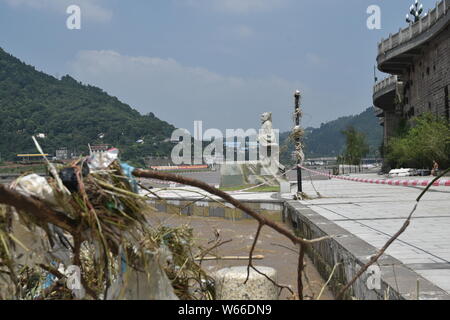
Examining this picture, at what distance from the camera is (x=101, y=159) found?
1411 mm

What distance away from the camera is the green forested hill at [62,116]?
71312 mm

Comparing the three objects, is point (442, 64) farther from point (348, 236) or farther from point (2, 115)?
point (2, 115)

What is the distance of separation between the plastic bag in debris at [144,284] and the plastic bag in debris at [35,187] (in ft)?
1.08

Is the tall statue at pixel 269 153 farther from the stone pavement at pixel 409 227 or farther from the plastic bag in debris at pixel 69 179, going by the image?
the plastic bag in debris at pixel 69 179

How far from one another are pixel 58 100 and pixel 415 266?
363ft

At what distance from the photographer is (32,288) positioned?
2314 mm

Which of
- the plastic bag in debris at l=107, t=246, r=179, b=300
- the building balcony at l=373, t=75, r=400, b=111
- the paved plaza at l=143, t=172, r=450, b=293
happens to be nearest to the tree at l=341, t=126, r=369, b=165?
the building balcony at l=373, t=75, r=400, b=111

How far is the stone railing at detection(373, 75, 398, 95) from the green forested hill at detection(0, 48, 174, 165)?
28496 mm

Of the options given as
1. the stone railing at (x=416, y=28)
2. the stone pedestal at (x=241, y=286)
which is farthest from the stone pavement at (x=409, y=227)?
the stone railing at (x=416, y=28)

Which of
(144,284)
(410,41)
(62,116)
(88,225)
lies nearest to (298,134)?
(144,284)

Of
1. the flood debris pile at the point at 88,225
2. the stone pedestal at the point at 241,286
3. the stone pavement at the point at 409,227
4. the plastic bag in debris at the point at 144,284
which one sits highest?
the flood debris pile at the point at 88,225

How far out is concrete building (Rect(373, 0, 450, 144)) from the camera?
1122 inches

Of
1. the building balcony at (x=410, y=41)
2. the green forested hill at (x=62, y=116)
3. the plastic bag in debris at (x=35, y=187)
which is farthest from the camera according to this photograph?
the green forested hill at (x=62, y=116)

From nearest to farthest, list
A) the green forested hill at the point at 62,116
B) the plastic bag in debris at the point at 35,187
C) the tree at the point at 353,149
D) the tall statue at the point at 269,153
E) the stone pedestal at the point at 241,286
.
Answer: the plastic bag in debris at the point at 35,187 → the stone pedestal at the point at 241,286 → the tall statue at the point at 269,153 → the tree at the point at 353,149 → the green forested hill at the point at 62,116
